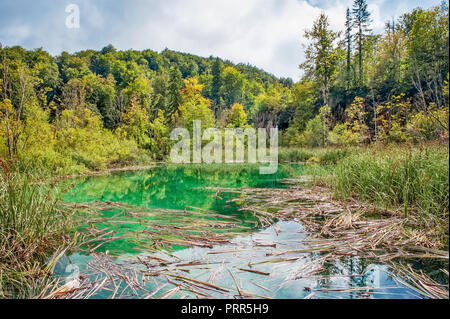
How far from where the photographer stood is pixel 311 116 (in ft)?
83.2

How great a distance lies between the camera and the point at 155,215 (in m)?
4.03

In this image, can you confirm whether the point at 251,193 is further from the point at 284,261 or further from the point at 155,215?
the point at 284,261

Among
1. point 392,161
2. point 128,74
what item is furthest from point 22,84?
point 128,74

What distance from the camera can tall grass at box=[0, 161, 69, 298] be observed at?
1.81 metres

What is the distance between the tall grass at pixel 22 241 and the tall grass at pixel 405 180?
132 inches

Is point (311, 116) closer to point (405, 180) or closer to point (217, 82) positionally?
point (405, 180)

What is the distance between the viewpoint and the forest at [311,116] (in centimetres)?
278

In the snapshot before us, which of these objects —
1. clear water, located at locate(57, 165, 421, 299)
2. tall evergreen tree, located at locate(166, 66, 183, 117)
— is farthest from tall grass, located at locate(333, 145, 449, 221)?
tall evergreen tree, located at locate(166, 66, 183, 117)

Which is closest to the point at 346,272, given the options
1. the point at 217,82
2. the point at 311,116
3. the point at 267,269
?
the point at 267,269

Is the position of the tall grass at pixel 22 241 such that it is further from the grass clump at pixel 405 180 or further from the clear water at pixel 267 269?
the grass clump at pixel 405 180

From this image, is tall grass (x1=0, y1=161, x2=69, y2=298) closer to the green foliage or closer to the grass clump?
the grass clump

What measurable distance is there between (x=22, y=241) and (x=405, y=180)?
4168 mm

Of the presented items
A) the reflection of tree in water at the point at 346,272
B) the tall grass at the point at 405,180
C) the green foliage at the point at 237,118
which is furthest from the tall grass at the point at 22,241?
the green foliage at the point at 237,118

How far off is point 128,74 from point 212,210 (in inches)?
1120
